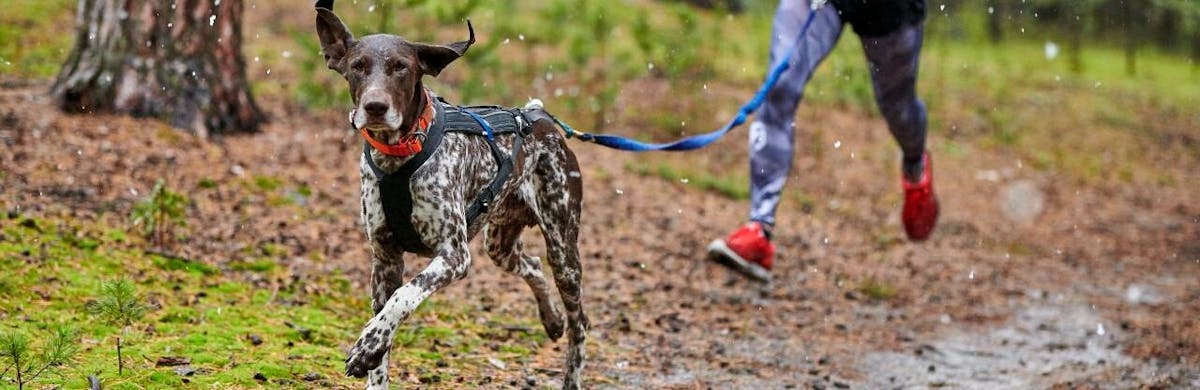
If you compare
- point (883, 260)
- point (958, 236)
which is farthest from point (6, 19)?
point (958, 236)

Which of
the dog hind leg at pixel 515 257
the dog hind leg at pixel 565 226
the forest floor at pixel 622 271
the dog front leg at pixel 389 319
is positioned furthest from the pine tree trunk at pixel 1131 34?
the dog front leg at pixel 389 319

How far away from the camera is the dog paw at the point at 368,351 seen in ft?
12.9

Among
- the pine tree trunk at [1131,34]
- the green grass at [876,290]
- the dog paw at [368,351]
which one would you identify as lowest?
the green grass at [876,290]

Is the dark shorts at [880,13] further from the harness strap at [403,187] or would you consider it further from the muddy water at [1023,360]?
the harness strap at [403,187]

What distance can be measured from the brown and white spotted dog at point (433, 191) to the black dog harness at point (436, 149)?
26 mm

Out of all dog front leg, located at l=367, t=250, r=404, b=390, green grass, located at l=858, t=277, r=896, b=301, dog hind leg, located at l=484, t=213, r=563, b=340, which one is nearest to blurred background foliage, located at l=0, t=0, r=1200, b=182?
green grass, located at l=858, t=277, r=896, b=301

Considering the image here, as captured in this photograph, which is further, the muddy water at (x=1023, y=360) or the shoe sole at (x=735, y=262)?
the shoe sole at (x=735, y=262)

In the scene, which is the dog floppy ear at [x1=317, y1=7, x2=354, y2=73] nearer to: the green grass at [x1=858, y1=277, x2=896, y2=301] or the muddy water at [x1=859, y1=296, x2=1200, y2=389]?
the muddy water at [x1=859, y1=296, x2=1200, y2=389]

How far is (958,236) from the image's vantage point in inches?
467

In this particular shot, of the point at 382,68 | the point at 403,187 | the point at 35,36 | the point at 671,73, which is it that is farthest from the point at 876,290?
the point at 35,36

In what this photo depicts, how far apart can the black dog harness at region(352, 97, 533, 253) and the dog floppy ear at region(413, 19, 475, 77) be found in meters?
0.23

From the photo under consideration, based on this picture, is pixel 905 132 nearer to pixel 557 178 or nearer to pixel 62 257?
pixel 557 178

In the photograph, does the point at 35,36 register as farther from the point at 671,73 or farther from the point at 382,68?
the point at 382,68

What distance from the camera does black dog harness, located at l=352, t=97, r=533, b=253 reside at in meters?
4.14
